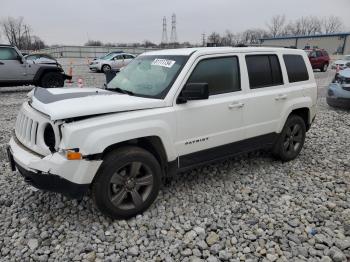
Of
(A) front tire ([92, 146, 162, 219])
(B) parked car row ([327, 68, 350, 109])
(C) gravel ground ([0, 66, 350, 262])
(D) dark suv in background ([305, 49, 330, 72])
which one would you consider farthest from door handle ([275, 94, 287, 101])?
(D) dark suv in background ([305, 49, 330, 72])

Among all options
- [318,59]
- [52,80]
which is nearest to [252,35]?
[318,59]

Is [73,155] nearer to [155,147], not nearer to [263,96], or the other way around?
[155,147]

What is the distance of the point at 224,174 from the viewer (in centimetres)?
486

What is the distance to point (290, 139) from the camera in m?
5.39

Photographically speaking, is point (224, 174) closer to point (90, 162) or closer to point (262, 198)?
point (262, 198)

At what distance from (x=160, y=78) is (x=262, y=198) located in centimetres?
197

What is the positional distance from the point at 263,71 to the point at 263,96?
1.27ft

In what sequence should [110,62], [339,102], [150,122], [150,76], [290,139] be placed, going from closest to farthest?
[150,122]
[150,76]
[290,139]
[339,102]
[110,62]

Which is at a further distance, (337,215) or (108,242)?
(337,215)

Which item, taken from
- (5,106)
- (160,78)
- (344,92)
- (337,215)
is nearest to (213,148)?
(160,78)

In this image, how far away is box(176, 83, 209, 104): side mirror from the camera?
359 cm

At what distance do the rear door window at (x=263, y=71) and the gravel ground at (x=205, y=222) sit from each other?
4.32ft

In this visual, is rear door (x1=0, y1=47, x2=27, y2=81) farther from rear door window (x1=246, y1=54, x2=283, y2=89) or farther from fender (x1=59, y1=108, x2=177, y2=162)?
fender (x1=59, y1=108, x2=177, y2=162)

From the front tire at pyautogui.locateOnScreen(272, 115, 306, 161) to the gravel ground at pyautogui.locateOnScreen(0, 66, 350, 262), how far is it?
0.27m
